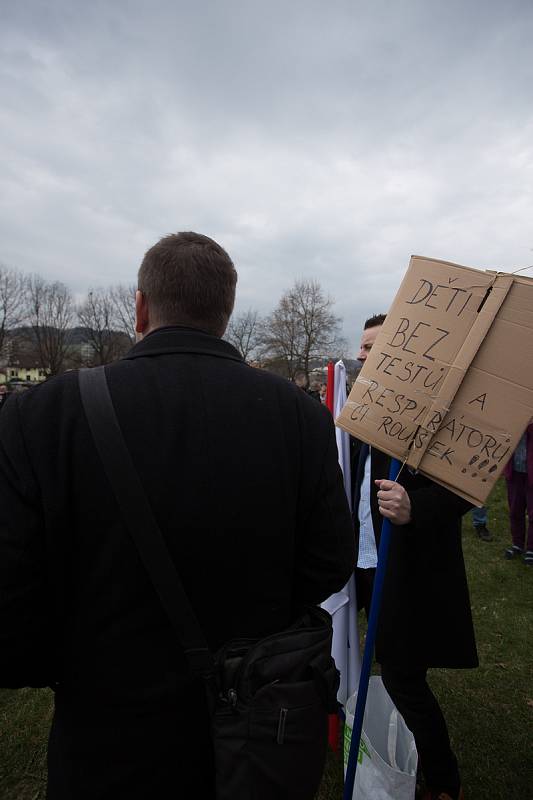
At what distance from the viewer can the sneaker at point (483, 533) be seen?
633 cm

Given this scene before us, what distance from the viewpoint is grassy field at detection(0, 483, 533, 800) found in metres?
2.41

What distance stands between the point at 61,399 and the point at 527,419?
1420 mm

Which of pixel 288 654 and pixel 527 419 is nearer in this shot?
pixel 288 654

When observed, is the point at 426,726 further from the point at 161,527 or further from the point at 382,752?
the point at 161,527

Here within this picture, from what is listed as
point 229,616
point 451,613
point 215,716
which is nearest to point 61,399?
point 229,616

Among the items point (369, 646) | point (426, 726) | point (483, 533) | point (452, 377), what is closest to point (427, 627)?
point (369, 646)

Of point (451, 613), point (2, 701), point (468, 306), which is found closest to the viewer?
point (468, 306)

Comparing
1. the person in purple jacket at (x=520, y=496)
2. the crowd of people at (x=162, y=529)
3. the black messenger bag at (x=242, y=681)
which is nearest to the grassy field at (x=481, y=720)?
the black messenger bag at (x=242, y=681)

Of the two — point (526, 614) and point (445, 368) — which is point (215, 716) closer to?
point (445, 368)

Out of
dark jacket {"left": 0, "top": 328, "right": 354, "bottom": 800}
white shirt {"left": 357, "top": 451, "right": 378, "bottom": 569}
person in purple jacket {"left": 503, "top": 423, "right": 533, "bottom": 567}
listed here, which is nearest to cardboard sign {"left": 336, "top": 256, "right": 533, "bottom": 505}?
dark jacket {"left": 0, "top": 328, "right": 354, "bottom": 800}

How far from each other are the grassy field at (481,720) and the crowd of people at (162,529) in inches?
48.5

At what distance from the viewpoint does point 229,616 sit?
1.19 m

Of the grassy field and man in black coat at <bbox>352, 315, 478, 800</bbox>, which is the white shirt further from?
the grassy field

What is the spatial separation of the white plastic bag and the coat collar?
6.44 feet
